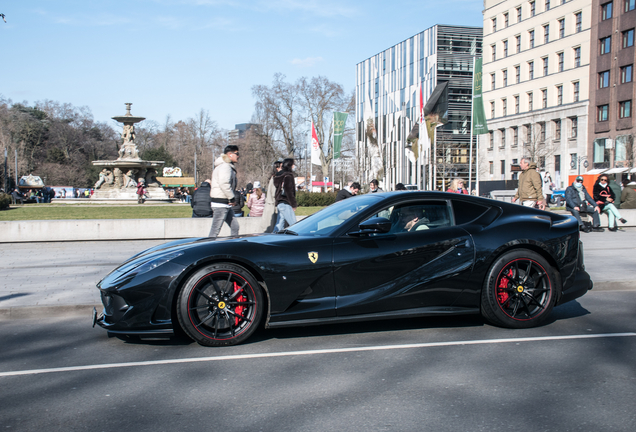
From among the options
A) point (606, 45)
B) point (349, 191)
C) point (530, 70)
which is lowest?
point (349, 191)

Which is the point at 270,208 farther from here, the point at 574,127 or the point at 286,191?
the point at 574,127

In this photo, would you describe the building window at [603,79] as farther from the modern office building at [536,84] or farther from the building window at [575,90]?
the building window at [575,90]

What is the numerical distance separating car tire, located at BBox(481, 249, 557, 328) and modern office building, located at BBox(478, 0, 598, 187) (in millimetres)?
45189

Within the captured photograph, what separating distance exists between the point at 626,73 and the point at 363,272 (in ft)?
171

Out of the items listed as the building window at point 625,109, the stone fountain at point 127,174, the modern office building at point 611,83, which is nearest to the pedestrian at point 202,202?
the stone fountain at point 127,174

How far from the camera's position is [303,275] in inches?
197

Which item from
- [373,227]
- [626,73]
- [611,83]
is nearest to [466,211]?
[373,227]

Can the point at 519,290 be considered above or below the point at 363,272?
below

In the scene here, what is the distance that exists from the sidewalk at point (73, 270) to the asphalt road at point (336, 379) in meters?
0.79

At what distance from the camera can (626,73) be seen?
48906 mm

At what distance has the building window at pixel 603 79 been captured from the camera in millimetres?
50906

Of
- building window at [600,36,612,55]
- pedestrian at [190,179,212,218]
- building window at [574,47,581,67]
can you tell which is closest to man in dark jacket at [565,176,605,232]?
pedestrian at [190,179,212,218]

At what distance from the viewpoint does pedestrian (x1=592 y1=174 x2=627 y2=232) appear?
1676 cm

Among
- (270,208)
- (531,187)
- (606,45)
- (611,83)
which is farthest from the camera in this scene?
(606,45)
